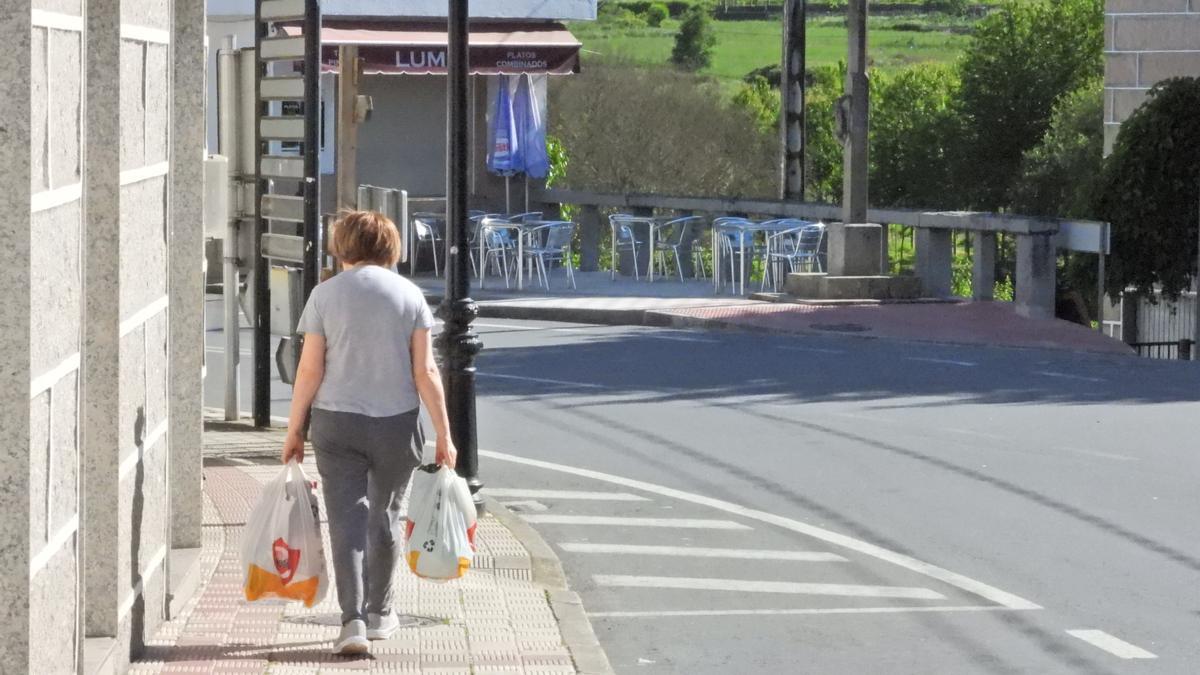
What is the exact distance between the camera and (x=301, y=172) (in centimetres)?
1264

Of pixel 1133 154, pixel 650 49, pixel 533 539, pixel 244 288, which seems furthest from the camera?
pixel 650 49

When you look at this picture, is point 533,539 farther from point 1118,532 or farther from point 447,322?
point 1118,532

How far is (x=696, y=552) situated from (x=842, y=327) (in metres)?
11.4

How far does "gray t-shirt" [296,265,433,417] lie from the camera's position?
6.91m

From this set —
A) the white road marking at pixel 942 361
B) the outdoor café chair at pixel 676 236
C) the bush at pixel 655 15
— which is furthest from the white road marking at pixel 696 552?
the bush at pixel 655 15

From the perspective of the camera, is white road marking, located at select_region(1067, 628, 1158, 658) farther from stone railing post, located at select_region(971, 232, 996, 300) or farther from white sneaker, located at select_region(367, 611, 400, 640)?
stone railing post, located at select_region(971, 232, 996, 300)

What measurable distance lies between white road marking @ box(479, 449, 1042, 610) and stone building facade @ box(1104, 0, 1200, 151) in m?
20.4

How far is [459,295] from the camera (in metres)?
10.1

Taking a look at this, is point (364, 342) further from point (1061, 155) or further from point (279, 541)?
point (1061, 155)

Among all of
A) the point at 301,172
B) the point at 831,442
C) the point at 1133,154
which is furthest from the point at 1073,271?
the point at 301,172

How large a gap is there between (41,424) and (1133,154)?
69.2ft

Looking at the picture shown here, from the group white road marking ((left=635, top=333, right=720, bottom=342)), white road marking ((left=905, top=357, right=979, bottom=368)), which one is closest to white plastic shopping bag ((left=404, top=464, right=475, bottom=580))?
white road marking ((left=905, top=357, right=979, bottom=368))

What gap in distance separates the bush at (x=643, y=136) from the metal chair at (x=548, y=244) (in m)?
25.7

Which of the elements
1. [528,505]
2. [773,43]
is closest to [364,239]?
[528,505]
